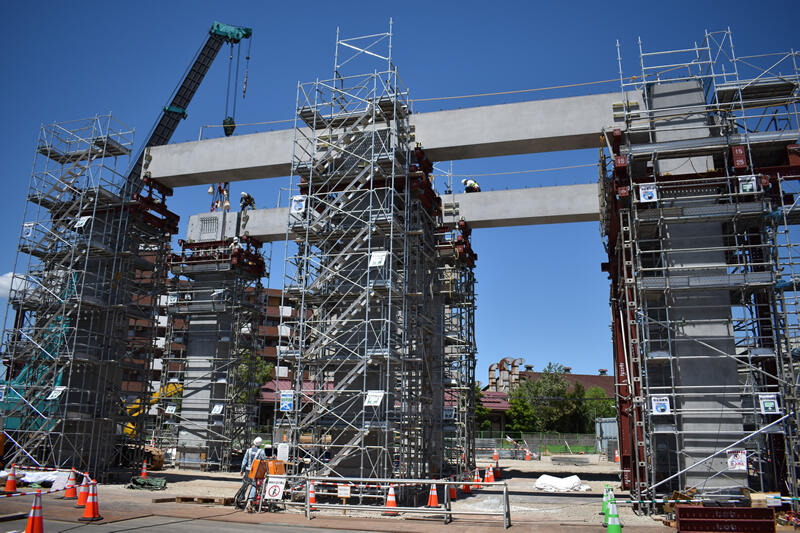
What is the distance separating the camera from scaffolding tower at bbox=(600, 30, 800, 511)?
17234 mm

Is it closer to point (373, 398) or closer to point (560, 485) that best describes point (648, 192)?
point (373, 398)

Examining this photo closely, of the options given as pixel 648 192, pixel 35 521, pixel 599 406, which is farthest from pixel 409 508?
pixel 599 406

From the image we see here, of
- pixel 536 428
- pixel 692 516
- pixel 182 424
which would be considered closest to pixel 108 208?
pixel 182 424

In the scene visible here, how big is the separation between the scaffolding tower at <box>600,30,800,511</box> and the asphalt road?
10017 millimetres

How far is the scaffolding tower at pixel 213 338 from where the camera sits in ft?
106

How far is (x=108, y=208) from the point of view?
27391mm

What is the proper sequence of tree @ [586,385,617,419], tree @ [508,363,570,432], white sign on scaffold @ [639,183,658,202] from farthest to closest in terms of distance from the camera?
tree @ [586,385,617,419], tree @ [508,363,570,432], white sign on scaffold @ [639,183,658,202]

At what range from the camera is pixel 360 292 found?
2159cm

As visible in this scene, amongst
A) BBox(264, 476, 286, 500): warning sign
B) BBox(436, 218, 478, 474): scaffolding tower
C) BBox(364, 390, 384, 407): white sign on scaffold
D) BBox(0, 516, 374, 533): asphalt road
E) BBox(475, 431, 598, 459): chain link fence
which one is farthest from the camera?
BBox(475, 431, 598, 459): chain link fence

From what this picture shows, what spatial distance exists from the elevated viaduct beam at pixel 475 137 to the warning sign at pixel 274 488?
13338mm

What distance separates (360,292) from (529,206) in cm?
1081

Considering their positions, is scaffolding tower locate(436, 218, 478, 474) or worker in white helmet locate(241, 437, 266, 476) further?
scaffolding tower locate(436, 218, 478, 474)

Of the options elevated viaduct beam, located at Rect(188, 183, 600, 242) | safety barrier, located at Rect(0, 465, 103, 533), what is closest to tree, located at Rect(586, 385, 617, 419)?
elevated viaduct beam, located at Rect(188, 183, 600, 242)

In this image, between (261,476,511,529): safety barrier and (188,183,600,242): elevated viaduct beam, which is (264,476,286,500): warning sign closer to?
(261,476,511,529): safety barrier
